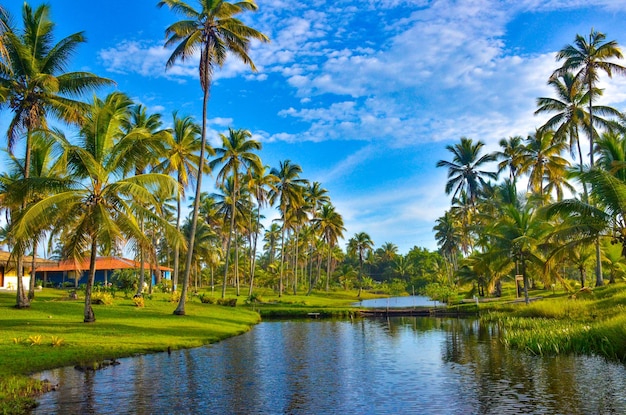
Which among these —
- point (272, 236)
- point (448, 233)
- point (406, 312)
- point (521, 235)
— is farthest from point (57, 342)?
point (272, 236)

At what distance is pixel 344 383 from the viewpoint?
14.2 meters

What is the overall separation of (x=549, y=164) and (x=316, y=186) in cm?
3140

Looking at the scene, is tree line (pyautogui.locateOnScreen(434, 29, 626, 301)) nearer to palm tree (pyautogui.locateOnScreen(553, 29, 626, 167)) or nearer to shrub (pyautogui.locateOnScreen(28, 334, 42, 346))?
palm tree (pyautogui.locateOnScreen(553, 29, 626, 167))

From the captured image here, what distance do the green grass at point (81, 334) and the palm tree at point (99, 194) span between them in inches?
92.2

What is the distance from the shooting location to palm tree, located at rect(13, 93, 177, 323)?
66.7 feet

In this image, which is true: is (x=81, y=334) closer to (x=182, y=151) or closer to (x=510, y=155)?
(x=182, y=151)

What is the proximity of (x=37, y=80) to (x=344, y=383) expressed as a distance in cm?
2136

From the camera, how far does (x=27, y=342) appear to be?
17016 mm

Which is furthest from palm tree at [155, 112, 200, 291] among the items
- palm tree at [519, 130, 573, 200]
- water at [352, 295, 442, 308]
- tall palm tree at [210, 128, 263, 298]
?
palm tree at [519, 130, 573, 200]

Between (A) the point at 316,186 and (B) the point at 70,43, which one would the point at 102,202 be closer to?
(B) the point at 70,43

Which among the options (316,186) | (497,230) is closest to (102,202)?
(497,230)

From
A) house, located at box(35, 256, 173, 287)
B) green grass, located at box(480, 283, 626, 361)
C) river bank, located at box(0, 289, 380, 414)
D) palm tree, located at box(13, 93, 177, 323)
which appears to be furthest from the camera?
house, located at box(35, 256, 173, 287)

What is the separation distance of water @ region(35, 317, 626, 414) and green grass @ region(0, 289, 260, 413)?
784mm

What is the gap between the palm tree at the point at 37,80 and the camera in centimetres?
2397
